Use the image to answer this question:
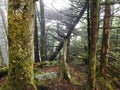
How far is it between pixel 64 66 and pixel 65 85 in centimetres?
90

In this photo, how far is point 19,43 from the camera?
17.6 ft

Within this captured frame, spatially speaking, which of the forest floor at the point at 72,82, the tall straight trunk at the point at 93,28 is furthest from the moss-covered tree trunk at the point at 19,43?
the tall straight trunk at the point at 93,28

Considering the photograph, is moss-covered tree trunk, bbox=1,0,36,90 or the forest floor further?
the forest floor

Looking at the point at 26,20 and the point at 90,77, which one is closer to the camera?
the point at 26,20

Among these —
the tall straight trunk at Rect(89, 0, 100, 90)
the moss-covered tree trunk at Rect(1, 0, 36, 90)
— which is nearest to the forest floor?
the tall straight trunk at Rect(89, 0, 100, 90)

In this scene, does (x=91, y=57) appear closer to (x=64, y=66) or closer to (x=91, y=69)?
(x=91, y=69)

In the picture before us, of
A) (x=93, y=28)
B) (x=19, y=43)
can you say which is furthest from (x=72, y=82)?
(x=19, y=43)

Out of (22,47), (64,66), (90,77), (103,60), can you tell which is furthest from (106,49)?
(22,47)

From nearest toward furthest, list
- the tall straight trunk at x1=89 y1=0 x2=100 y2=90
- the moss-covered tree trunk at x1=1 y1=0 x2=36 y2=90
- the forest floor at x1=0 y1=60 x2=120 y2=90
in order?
the moss-covered tree trunk at x1=1 y1=0 x2=36 y2=90 < the tall straight trunk at x1=89 y1=0 x2=100 y2=90 < the forest floor at x1=0 y1=60 x2=120 y2=90

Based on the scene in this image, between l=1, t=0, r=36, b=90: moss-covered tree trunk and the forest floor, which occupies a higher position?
l=1, t=0, r=36, b=90: moss-covered tree trunk

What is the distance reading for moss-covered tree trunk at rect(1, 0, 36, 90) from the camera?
17.5ft

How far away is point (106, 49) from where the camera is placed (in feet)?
28.2

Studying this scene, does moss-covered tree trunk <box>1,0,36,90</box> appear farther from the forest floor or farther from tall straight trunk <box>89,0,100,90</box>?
tall straight trunk <box>89,0,100,90</box>

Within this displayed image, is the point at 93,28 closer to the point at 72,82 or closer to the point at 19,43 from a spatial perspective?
the point at 19,43
